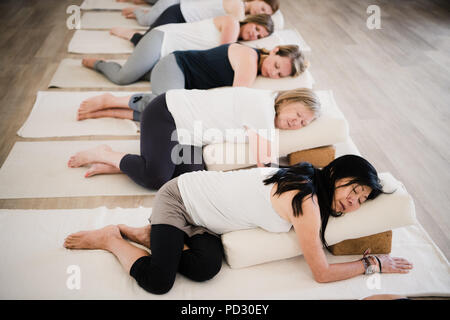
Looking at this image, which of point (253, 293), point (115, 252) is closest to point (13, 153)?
point (115, 252)

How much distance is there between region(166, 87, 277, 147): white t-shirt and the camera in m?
1.87

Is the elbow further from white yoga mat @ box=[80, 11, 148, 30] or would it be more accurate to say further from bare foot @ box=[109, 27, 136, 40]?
white yoga mat @ box=[80, 11, 148, 30]

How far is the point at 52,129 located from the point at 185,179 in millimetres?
1184

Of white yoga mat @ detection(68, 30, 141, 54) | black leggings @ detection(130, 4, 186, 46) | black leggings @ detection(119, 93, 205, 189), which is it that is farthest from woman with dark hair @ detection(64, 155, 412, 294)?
white yoga mat @ detection(68, 30, 141, 54)

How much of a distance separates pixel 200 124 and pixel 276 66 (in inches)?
28.8

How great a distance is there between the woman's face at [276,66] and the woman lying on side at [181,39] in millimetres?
425

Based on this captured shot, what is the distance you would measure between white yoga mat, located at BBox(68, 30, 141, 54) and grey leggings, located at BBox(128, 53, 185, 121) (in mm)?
1028

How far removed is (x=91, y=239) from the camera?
155cm

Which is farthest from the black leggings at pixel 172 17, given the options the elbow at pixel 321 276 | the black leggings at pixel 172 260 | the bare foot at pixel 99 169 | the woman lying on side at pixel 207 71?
the elbow at pixel 321 276

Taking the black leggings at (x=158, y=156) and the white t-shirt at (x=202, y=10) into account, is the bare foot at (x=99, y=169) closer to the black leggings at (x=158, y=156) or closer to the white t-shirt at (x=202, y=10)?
the black leggings at (x=158, y=156)

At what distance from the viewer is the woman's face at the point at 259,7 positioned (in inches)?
122

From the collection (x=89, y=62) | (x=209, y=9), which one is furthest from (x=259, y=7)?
(x=89, y=62)

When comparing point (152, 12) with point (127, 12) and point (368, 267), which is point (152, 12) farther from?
point (368, 267)
